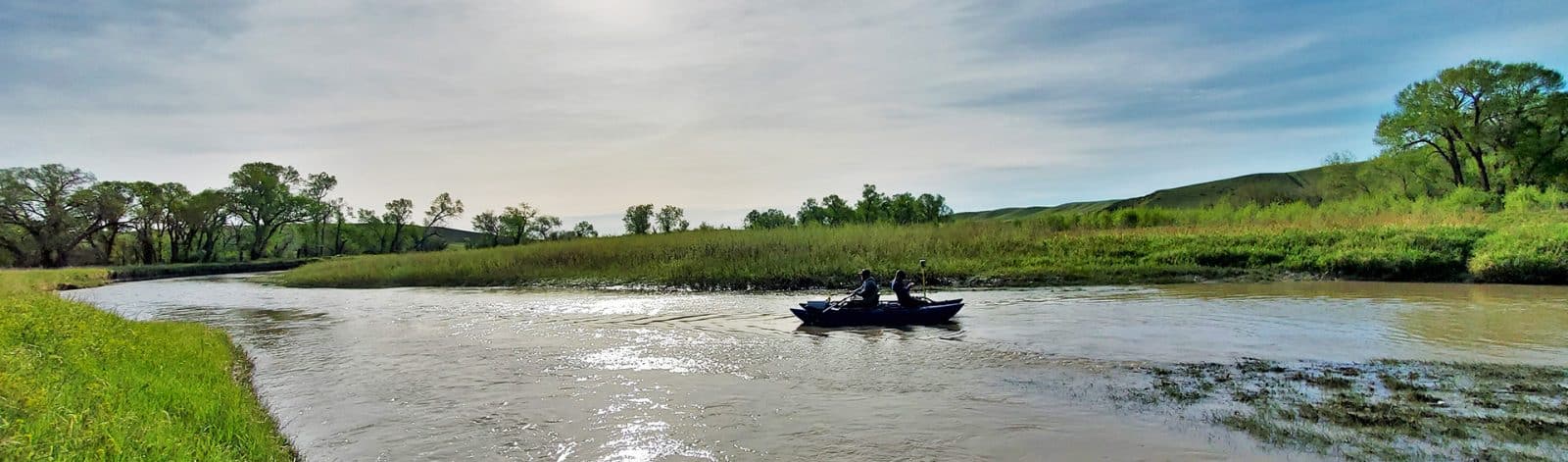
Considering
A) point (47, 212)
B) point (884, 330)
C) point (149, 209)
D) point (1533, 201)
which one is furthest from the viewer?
point (149, 209)

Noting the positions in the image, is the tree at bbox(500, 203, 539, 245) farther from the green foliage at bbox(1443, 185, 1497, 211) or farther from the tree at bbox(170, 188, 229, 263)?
the green foliage at bbox(1443, 185, 1497, 211)

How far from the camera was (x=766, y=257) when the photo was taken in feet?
99.6

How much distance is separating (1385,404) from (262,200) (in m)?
99.3

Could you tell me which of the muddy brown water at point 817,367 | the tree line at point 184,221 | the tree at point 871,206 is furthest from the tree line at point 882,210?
the muddy brown water at point 817,367

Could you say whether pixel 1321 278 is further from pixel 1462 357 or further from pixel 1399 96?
pixel 1399 96

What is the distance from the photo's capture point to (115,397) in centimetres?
771

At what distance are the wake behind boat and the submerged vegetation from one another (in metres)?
5.82

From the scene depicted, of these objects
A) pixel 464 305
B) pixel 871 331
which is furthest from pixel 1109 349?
pixel 464 305

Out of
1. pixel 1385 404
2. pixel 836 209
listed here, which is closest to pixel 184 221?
pixel 836 209

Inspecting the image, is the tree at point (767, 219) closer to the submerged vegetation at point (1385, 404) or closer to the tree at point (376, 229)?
the tree at point (376, 229)

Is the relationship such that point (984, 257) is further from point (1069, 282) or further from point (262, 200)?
point (262, 200)

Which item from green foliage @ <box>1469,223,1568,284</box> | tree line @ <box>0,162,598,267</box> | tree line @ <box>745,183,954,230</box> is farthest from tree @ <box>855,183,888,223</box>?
green foliage @ <box>1469,223,1568,284</box>

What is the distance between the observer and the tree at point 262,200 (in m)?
82.9

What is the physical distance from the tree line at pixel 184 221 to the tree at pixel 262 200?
0.31 feet
